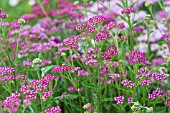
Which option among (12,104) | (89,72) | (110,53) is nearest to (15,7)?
(89,72)

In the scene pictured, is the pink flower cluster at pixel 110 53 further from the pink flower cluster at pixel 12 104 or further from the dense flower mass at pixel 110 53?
the pink flower cluster at pixel 12 104

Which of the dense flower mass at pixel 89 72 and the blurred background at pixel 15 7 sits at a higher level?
the blurred background at pixel 15 7

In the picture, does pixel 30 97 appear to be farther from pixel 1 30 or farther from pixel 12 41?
pixel 12 41

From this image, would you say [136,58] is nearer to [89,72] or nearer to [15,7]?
[89,72]

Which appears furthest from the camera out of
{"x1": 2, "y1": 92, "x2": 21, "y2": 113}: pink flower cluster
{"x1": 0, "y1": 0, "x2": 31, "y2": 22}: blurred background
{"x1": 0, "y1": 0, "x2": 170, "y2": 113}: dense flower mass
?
{"x1": 0, "y1": 0, "x2": 31, "y2": 22}: blurred background

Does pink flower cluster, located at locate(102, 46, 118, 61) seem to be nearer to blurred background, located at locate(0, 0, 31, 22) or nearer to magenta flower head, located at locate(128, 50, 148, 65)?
magenta flower head, located at locate(128, 50, 148, 65)

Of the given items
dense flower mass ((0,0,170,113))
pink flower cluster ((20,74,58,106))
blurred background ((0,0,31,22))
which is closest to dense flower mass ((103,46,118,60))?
dense flower mass ((0,0,170,113))

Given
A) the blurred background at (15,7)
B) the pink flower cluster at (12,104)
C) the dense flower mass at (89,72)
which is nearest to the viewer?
the pink flower cluster at (12,104)

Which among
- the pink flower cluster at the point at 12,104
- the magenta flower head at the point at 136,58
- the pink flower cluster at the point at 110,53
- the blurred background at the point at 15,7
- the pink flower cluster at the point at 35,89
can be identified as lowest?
the pink flower cluster at the point at 12,104

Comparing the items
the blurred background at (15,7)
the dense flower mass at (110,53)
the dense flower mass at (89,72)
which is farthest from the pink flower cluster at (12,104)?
the blurred background at (15,7)

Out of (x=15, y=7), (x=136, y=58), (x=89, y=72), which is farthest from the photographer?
→ (x=15, y=7)

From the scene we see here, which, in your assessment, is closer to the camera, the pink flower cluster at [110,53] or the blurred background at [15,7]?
the pink flower cluster at [110,53]
